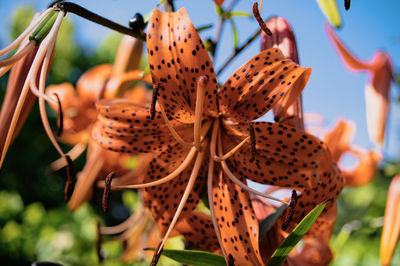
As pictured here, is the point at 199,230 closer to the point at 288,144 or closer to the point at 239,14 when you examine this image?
the point at 288,144

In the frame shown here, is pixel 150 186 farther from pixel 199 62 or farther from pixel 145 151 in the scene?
pixel 199 62

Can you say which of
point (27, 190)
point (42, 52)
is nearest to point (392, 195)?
point (42, 52)

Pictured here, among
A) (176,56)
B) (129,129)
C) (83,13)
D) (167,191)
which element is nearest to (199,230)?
(167,191)

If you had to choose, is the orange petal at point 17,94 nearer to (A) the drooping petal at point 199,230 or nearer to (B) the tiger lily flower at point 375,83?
(A) the drooping petal at point 199,230

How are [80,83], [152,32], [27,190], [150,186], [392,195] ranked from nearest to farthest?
[152,32], [150,186], [392,195], [80,83], [27,190]

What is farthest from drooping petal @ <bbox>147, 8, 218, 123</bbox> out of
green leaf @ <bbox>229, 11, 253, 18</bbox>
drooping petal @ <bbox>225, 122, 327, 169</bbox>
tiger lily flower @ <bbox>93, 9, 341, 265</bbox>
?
green leaf @ <bbox>229, 11, 253, 18</bbox>

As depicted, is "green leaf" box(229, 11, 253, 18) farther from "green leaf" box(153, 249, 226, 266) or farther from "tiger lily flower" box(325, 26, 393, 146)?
"green leaf" box(153, 249, 226, 266)
